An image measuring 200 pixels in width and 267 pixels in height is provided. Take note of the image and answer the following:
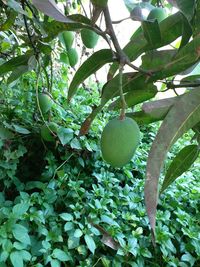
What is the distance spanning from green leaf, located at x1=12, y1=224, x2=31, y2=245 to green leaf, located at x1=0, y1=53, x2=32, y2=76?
470 mm

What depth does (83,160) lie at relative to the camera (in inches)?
63.2

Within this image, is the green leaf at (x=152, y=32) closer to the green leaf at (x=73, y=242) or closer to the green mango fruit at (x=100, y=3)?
the green mango fruit at (x=100, y=3)

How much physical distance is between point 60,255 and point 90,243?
114mm

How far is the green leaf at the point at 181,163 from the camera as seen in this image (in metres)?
0.76

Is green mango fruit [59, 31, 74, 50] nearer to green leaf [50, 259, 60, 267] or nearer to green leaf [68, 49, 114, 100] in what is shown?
green leaf [68, 49, 114, 100]

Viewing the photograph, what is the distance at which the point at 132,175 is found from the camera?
1726 mm

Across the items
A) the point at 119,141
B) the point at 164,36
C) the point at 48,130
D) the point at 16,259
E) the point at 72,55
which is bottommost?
the point at 16,259

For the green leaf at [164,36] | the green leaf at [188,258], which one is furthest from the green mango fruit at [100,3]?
the green leaf at [188,258]

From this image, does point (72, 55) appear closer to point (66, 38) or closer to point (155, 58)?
point (66, 38)

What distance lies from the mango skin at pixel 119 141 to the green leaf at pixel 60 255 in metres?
0.67

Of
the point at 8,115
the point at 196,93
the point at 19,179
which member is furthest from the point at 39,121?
the point at 196,93

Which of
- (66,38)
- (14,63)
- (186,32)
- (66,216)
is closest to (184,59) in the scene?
(186,32)

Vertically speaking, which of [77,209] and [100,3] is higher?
[100,3]

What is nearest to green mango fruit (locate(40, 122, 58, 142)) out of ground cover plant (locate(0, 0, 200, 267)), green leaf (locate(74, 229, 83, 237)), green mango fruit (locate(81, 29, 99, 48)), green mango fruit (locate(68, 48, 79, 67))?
ground cover plant (locate(0, 0, 200, 267))
